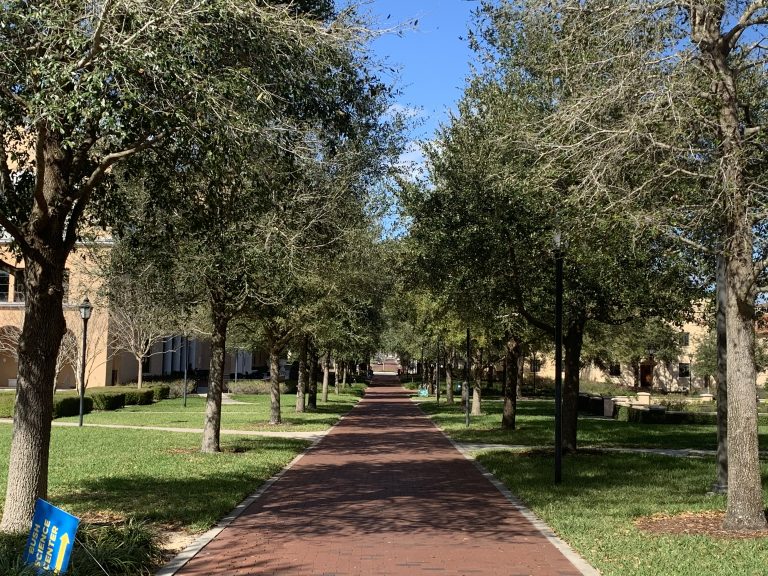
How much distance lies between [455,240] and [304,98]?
6.59 m

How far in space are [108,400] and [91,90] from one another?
28.4m

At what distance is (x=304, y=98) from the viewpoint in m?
9.24

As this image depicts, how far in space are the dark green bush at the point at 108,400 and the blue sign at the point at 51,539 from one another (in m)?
27.2

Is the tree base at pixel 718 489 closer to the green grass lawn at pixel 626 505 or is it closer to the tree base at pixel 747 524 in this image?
the green grass lawn at pixel 626 505

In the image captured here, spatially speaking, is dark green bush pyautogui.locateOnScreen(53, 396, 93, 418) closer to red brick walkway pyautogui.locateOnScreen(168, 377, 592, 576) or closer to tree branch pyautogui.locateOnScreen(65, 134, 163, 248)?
red brick walkway pyautogui.locateOnScreen(168, 377, 592, 576)

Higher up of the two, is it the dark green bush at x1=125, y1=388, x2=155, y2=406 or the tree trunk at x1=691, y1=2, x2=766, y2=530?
the tree trunk at x1=691, y1=2, x2=766, y2=530

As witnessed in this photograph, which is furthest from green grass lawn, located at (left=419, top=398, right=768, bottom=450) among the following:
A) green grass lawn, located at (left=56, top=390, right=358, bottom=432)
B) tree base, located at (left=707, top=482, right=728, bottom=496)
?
tree base, located at (left=707, top=482, right=728, bottom=496)

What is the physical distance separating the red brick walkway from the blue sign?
1393 millimetres

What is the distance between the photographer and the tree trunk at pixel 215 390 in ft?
55.6

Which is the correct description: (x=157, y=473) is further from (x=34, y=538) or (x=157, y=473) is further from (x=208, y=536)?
(x=34, y=538)

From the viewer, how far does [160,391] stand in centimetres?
4181

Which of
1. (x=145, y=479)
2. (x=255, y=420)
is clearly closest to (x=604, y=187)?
(x=145, y=479)

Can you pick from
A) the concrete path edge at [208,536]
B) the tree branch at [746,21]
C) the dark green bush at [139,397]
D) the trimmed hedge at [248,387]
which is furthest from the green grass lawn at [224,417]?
the tree branch at [746,21]

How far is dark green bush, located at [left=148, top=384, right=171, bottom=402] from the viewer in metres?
40.6
